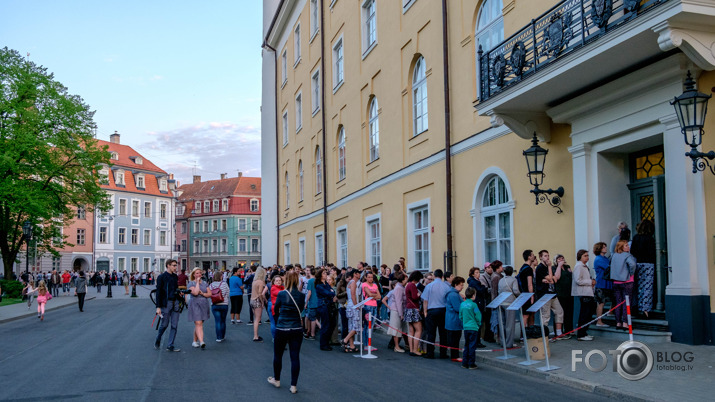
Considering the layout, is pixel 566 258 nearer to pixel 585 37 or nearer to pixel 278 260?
pixel 585 37

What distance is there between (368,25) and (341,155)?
5.78 metres

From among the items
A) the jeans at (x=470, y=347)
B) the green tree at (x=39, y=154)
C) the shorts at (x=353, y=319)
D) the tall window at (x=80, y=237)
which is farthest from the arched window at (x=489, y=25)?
the tall window at (x=80, y=237)

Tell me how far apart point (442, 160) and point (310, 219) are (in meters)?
15.9

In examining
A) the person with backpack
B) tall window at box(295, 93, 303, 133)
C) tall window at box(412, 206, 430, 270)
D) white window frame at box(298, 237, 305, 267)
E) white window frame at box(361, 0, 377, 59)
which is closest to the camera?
the person with backpack

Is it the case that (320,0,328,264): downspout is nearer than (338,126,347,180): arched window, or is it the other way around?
(338,126,347,180): arched window

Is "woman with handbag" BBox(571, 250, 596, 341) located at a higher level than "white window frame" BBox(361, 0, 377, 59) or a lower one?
lower

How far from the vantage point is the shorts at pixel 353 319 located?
13.3m

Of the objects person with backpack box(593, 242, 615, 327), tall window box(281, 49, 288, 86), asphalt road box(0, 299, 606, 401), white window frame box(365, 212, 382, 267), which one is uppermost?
tall window box(281, 49, 288, 86)

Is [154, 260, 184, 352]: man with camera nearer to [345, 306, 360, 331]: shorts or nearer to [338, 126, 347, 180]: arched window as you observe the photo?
[345, 306, 360, 331]: shorts

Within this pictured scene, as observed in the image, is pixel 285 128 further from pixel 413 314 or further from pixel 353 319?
pixel 413 314

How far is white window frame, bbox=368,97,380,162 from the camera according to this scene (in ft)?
74.5

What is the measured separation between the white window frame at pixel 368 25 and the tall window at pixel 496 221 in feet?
30.7

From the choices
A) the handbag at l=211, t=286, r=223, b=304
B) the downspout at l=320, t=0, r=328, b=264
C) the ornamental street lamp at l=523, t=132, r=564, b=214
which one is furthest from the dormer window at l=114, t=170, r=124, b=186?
the ornamental street lamp at l=523, t=132, r=564, b=214

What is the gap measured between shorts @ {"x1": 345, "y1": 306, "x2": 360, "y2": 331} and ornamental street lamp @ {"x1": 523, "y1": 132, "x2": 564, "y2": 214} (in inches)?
168
